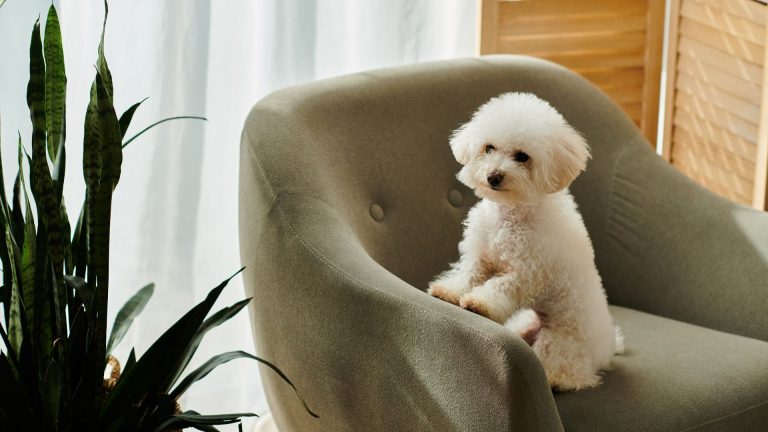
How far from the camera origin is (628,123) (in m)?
2.25

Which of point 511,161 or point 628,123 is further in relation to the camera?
point 628,123

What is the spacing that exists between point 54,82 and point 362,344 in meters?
0.65

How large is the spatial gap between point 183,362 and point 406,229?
2.31ft

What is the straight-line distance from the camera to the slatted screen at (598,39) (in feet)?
8.02

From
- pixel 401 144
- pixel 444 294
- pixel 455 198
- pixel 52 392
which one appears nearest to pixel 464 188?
pixel 455 198

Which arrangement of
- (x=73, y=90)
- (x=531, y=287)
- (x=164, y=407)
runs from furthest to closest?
(x=73, y=90) → (x=531, y=287) → (x=164, y=407)

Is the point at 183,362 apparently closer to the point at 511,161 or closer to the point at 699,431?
the point at 511,161

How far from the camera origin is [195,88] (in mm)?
2201

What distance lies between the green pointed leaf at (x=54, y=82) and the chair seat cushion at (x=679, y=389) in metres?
0.95

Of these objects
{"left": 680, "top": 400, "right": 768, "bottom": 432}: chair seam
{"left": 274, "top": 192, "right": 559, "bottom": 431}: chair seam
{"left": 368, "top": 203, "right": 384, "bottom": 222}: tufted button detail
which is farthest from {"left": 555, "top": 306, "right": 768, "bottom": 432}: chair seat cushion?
{"left": 368, "top": 203, "right": 384, "bottom": 222}: tufted button detail

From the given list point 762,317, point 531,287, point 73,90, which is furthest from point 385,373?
point 73,90

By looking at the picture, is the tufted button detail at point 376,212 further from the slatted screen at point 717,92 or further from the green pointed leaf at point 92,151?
the slatted screen at point 717,92

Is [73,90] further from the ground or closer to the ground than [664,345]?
further from the ground

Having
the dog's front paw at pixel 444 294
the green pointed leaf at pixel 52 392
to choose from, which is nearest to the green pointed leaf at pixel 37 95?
the green pointed leaf at pixel 52 392
